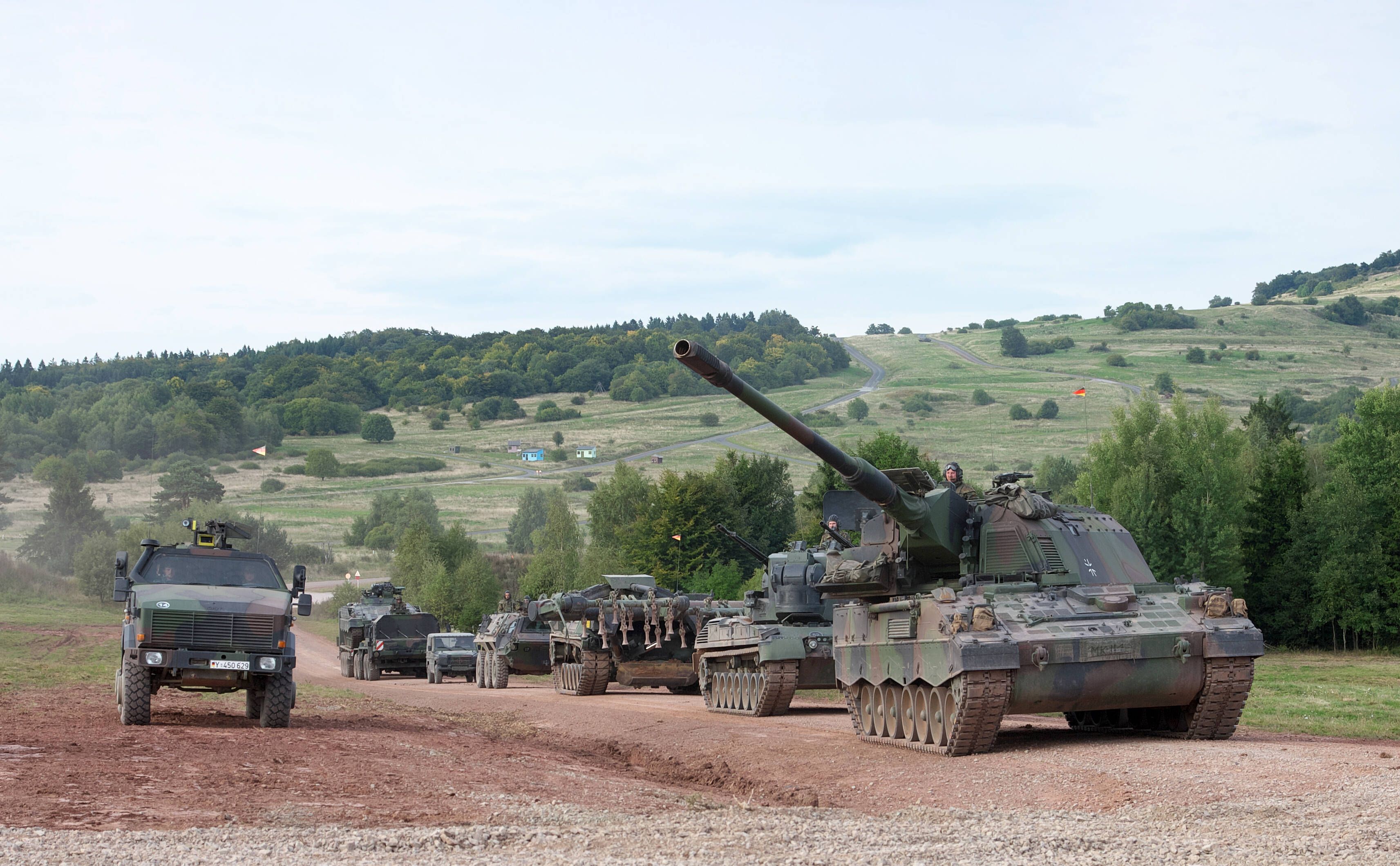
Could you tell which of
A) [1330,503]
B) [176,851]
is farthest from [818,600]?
[1330,503]

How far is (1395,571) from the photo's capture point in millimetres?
46375

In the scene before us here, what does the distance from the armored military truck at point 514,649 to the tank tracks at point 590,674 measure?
3369 mm

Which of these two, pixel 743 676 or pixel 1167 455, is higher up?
pixel 1167 455

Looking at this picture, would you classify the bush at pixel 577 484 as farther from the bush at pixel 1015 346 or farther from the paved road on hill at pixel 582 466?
the bush at pixel 1015 346

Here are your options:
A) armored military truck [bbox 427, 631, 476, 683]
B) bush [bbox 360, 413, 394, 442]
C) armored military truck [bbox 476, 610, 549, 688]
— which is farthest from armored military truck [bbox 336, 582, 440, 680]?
bush [bbox 360, 413, 394, 442]

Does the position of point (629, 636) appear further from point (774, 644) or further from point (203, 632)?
point (203, 632)

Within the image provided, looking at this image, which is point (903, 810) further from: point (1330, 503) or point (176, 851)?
point (1330, 503)

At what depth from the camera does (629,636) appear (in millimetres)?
31953

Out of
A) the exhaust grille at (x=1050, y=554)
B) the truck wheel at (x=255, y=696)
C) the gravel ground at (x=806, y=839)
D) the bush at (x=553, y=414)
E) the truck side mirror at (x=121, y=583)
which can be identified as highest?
the bush at (x=553, y=414)

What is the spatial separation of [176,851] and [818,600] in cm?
1846

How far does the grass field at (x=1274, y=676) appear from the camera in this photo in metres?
20.0

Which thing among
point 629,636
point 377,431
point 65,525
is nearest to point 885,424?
point 377,431

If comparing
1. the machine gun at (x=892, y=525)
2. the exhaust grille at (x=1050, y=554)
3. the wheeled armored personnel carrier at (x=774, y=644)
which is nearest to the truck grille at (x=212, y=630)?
the machine gun at (x=892, y=525)

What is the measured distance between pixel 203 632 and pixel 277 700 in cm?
130
